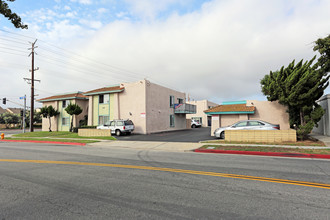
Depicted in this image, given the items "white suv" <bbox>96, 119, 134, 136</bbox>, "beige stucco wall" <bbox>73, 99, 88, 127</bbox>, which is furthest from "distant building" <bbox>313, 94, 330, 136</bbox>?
"beige stucco wall" <bbox>73, 99, 88, 127</bbox>

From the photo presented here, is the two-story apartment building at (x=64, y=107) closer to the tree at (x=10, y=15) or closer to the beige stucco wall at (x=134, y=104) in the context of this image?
the beige stucco wall at (x=134, y=104)

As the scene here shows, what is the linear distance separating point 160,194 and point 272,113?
54.9ft

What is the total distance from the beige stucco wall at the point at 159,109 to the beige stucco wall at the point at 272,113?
40.7 feet

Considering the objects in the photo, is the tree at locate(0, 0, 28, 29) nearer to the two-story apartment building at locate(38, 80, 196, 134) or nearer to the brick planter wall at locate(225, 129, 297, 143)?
the brick planter wall at locate(225, 129, 297, 143)

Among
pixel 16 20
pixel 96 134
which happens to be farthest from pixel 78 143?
pixel 16 20

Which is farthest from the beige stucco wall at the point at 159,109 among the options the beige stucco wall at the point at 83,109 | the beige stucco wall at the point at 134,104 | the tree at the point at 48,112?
the tree at the point at 48,112

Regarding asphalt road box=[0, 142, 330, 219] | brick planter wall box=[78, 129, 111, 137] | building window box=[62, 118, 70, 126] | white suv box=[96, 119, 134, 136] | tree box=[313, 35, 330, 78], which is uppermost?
tree box=[313, 35, 330, 78]

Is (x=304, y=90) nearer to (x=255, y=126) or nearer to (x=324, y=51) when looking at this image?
(x=255, y=126)

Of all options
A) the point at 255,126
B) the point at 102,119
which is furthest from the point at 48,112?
the point at 255,126

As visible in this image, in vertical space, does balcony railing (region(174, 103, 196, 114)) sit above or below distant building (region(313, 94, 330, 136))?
above

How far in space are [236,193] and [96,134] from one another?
1902 cm

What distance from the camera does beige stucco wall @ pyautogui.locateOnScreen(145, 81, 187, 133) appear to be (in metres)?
25.2

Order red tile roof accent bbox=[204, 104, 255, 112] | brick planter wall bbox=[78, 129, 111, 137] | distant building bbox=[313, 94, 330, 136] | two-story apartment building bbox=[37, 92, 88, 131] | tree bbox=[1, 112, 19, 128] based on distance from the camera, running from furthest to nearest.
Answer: tree bbox=[1, 112, 19, 128]
two-story apartment building bbox=[37, 92, 88, 131]
brick planter wall bbox=[78, 129, 111, 137]
red tile roof accent bbox=[204, 104, 255, 112]
distant building bbox=[313, 94, 330, 136]

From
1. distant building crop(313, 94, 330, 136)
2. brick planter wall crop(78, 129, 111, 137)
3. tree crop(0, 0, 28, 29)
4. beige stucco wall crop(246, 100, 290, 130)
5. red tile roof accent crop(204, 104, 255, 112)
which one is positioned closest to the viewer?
tree crop(0, 0, 28, 29)
